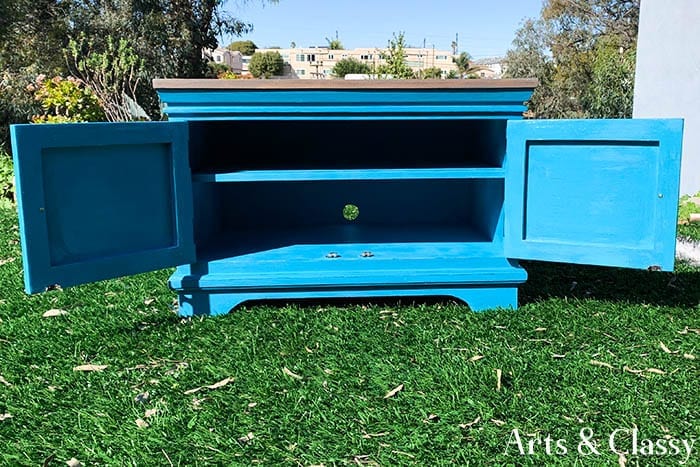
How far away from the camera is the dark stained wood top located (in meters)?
2.74

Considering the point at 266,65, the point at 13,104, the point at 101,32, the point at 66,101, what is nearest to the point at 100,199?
the point at 66,101

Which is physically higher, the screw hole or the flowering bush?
the flowering bush

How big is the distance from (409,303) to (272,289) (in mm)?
653

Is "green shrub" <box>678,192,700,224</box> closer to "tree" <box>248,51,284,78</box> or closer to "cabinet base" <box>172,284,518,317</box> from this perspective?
"cabinet base" <box>172,284,518,317</box>

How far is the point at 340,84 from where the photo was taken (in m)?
2.78

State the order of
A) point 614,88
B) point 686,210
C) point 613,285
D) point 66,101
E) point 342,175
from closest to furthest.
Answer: point 342,175, point 613,285, point 686,210, point 66,101, point 614,88

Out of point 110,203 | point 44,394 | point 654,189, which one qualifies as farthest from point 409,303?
point 44,394

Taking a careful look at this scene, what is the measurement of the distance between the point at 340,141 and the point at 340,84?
116 centimetres

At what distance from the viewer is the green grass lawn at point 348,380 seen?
1827 mm

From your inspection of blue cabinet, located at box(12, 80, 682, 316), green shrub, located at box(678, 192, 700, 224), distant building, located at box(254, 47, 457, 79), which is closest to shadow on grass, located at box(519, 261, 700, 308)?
blue cabinet, located at box(12, 80, 682, 316)

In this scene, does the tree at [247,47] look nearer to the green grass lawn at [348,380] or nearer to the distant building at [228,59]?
the distant building at [228,59]

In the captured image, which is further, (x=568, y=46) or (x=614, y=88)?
(x=568, y=46)

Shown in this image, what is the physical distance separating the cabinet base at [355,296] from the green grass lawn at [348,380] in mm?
68

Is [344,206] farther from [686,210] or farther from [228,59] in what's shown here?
[228,59]
